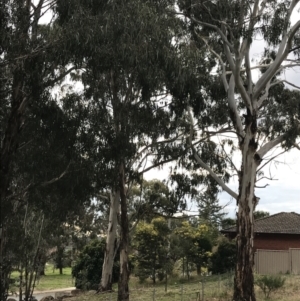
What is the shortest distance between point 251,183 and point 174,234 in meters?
13.2

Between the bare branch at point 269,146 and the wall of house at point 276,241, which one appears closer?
the bare branch at point 269,146

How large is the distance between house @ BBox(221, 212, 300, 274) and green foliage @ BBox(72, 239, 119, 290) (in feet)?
26.8

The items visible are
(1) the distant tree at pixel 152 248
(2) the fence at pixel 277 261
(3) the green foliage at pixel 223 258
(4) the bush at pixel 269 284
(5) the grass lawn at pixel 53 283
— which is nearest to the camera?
(4) the bush at pixel 269 284

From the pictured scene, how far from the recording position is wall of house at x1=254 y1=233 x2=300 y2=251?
31.2 m

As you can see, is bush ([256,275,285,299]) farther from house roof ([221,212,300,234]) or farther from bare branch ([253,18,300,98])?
house roof ([221,212,300,234])

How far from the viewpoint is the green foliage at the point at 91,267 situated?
28562mm

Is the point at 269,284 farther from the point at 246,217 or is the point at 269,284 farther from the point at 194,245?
the point at 194,245

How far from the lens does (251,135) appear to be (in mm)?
16125

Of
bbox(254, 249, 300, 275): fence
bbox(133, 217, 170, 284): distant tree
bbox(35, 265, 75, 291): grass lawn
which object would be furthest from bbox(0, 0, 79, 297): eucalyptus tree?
bbox(254, 249, 300, 275): fence

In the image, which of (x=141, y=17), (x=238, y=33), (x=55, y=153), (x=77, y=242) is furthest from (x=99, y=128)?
(x=77, y=242)

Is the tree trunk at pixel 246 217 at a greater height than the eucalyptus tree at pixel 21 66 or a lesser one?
lesser

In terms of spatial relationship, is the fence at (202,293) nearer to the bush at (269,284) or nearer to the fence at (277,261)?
the bush at (269,284)

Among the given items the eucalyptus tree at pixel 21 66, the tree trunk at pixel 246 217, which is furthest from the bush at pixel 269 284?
the eucalyptus tree at pixel 21 66

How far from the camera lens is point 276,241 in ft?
104
